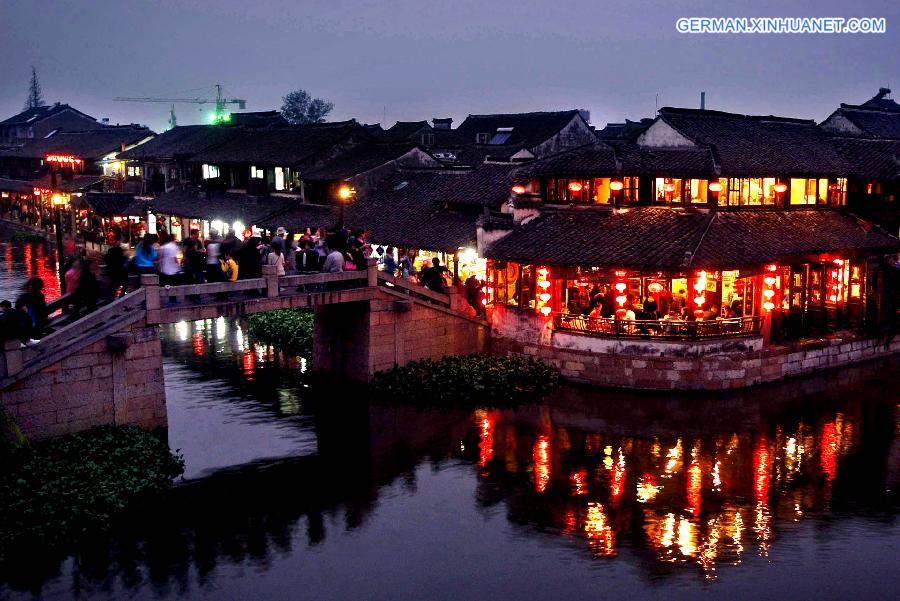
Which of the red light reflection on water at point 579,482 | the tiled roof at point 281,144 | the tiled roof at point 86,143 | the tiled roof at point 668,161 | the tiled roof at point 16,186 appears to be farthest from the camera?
the tiled roof at point 16,186

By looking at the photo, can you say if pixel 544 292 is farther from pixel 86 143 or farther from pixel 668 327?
pixel 86 143

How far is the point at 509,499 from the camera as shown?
22531 millimetres

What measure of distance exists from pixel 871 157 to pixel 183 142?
163ft

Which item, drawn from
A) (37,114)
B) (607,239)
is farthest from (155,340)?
(37,114)

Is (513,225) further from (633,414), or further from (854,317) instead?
(854,317)

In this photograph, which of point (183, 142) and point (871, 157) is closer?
point (871, 157)

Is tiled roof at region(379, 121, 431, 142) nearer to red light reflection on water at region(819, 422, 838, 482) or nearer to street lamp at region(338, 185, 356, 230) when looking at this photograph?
street lamp at region(338, 185, 356, 230)

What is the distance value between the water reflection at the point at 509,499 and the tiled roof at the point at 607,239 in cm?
463

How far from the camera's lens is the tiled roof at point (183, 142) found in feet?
220

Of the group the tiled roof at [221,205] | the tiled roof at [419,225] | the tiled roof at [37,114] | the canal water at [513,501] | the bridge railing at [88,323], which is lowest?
the canal water at [513,501]

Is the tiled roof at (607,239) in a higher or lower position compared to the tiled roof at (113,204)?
lower

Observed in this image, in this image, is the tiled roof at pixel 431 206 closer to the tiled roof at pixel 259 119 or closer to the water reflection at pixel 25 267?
the water reflection at pixel 25 267

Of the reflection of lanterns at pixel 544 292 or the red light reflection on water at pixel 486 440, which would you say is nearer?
the red light reflection on water at pixel 486 440

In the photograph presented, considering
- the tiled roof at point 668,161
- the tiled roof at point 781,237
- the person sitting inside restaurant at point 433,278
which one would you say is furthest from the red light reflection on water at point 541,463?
the tiled roof at point 668,161
